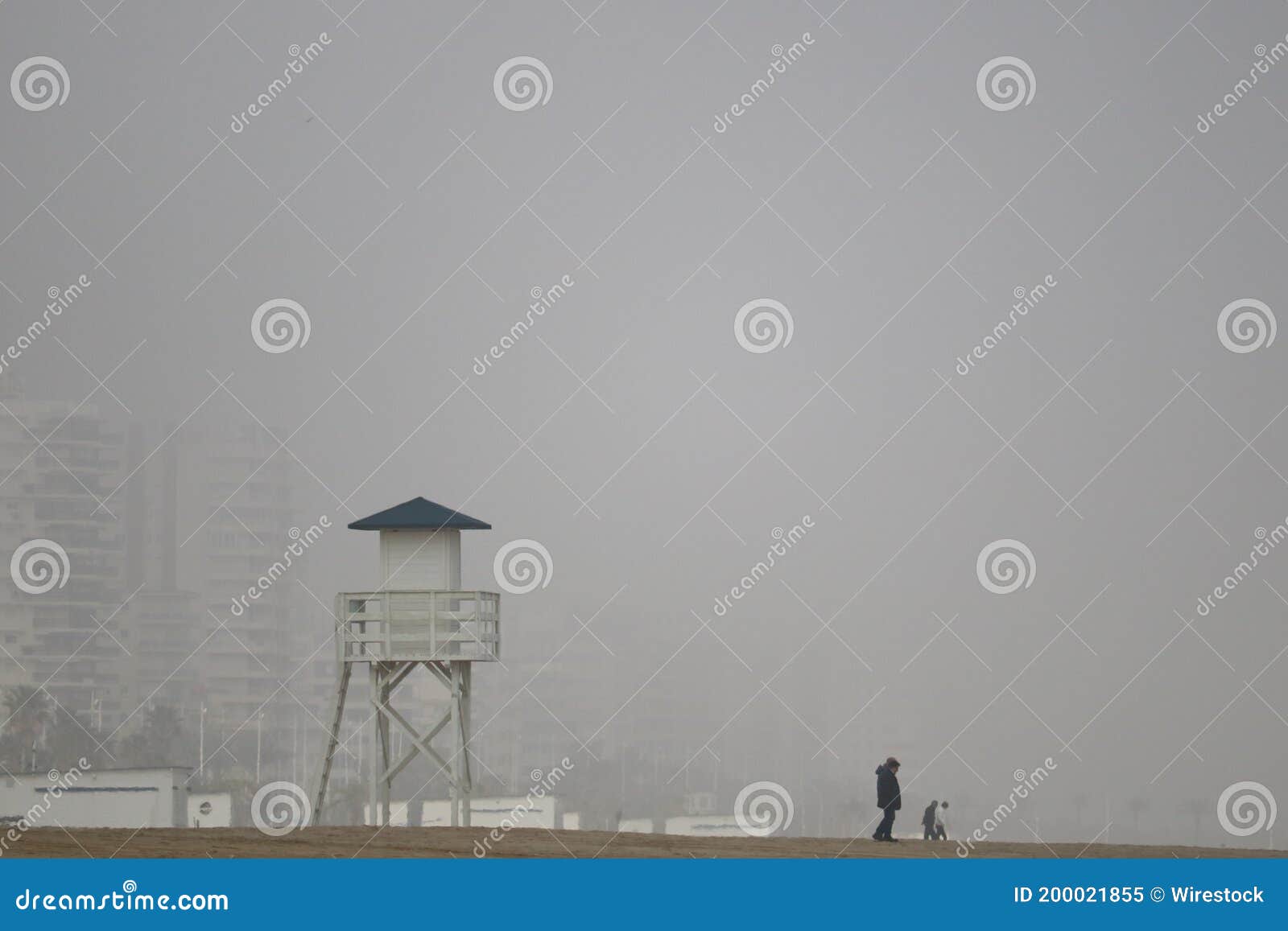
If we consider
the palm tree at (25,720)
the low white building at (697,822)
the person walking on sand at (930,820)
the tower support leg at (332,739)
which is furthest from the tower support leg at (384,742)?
the palm tree at (25,720)

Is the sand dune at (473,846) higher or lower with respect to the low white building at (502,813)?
lower

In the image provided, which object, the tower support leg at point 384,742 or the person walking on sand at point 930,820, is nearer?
the person walking on sand at point 930,820

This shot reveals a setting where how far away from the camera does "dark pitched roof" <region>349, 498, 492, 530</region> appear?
51781 mm

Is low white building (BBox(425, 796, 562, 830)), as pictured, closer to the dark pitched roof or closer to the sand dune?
the dark pitched roof

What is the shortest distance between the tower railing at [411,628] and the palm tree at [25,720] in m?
116

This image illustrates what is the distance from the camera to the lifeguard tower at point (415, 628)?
168 feet

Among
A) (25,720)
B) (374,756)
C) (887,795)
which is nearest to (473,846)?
(887,795)

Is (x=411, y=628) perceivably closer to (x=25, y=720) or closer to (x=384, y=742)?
(x=384, y=742)

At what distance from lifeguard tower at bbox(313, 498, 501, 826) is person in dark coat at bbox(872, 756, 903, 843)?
41.4ft

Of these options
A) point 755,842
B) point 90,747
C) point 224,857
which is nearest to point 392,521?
point 755,842

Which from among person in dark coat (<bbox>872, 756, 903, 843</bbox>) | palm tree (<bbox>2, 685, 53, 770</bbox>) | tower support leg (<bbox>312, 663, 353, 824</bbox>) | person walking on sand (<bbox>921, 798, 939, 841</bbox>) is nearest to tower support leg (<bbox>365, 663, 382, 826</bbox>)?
tower support leg (<bbox>312, 663, 353, 824</bbox>)

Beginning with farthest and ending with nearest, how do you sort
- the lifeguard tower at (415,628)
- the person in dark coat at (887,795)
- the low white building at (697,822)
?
the low white building at (697,822) → the lifeguard tower at (415,628) → the person in dark coat at (887,795)

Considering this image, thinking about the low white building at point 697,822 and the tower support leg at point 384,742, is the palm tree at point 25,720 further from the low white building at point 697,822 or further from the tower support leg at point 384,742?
the tower support leg at point 384,742

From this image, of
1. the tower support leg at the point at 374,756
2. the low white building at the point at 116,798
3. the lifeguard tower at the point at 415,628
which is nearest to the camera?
the tower support leg at the point at 374,756
